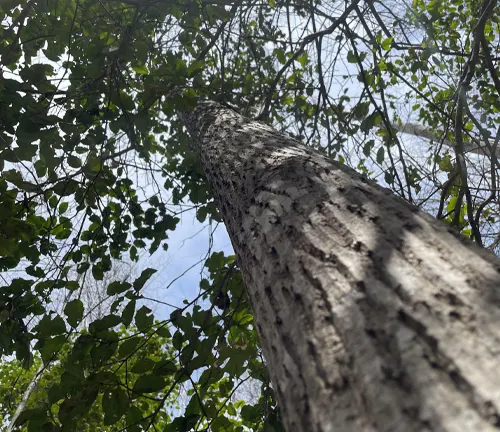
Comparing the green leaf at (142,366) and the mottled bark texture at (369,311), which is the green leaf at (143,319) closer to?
the green leaf at (142,366)

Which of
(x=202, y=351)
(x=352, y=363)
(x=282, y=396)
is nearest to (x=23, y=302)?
(x=202, y=351)

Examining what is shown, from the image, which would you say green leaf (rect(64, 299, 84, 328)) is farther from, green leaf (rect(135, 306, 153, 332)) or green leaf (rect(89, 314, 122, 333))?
green leaf (rect(135, 306, 153, 332))

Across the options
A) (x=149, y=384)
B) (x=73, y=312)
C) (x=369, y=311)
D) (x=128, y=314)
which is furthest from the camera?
(x=128, y=314)

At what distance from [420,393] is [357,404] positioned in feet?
0.22

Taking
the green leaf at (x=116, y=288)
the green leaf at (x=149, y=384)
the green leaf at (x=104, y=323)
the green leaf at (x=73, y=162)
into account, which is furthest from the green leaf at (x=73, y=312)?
the green leaf at (x=73, y=162)

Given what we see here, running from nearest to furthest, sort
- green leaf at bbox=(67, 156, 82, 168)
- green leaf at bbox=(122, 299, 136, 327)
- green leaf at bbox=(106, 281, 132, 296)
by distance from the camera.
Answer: green leaf at bbox=(122, 299, 136, 327), green leaf at bbox=(106, 281, 132, 296), green leaf at bbox=(67, 156, 82, 168)

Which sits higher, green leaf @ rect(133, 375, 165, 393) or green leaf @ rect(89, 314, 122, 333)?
green leaf @ rect(89, 314, 122, 333)

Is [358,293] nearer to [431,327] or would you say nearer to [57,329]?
[431,327]

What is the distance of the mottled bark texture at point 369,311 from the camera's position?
0.40 metres

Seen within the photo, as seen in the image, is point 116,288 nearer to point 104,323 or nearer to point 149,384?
point 104,323

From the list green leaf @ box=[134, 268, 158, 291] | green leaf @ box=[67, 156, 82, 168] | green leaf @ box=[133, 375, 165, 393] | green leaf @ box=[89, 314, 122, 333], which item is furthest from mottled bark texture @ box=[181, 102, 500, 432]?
green leaf @ box=[67, 156, 82, 168]

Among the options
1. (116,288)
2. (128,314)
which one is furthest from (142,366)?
(116,288)

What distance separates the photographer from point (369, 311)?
1.69ft

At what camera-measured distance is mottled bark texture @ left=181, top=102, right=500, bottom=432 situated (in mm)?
404
